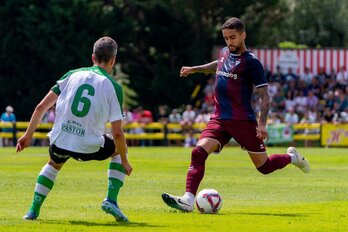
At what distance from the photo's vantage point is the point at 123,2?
47.7 m

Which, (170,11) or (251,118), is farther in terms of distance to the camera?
(170,11)

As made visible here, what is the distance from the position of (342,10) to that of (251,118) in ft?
148

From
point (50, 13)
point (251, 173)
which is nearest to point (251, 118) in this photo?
point (251, 173)

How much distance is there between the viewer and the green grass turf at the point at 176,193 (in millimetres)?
10750

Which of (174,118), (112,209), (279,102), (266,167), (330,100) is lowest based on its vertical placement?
(174,118)

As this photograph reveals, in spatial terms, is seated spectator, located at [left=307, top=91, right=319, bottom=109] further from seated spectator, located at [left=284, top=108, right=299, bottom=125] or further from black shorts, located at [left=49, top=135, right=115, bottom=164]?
black shorts, located at [left=49, top=135, right=115, bottom=164]

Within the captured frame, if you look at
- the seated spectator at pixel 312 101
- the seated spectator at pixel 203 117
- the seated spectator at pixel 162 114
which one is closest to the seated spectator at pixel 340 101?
the seated spectator at pixel 312 101

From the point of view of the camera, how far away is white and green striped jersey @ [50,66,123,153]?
10609 mm

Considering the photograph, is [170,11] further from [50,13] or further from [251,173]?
[251,173]

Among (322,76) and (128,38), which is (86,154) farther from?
(128,38)

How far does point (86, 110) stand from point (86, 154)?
0.47m

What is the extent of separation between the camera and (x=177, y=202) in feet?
39.9

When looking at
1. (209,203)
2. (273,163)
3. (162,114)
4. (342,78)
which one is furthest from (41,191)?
(162,114)

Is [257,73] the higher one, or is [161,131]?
[257,73]
